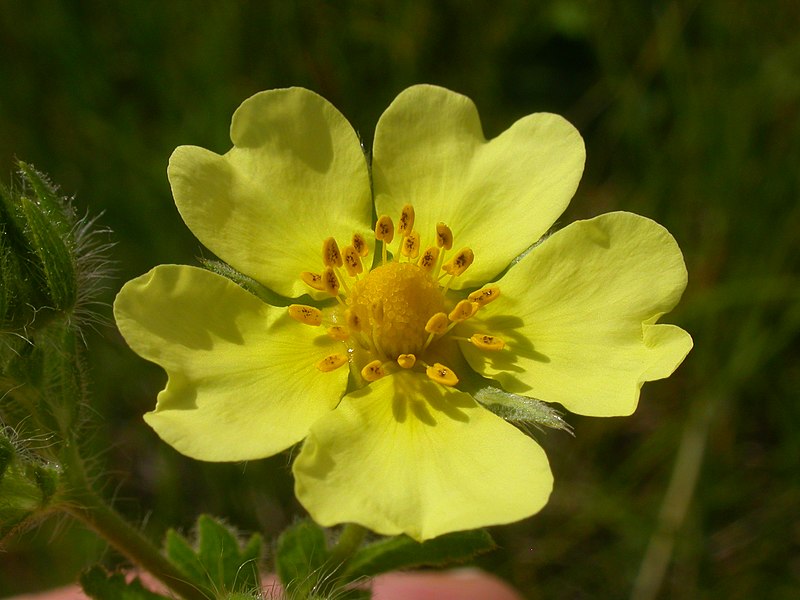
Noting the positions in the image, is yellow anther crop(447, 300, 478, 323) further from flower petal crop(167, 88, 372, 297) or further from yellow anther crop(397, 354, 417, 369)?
flower petal crop(167, 88, 372, 297)

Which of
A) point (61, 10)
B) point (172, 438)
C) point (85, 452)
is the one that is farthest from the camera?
point (61, 10)

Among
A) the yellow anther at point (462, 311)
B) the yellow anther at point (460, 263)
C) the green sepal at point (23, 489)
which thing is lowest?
the green sepal at point (23, 489)

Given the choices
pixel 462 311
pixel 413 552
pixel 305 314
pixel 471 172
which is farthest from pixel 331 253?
pixel 413 552

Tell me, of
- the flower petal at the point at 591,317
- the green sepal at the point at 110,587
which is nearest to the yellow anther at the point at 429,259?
the flower petal at the point at 591,317

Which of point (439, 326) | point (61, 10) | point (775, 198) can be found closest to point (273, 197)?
point (439, 326)

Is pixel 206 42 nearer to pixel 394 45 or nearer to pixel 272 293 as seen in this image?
pixel 394 45

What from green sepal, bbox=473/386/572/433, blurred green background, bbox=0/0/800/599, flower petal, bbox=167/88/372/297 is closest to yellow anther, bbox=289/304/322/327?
flower petal, bbox=167/88/372/297

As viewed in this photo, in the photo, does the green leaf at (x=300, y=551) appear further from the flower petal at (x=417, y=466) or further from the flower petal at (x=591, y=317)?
the flower petal at (x=591, y=317)
